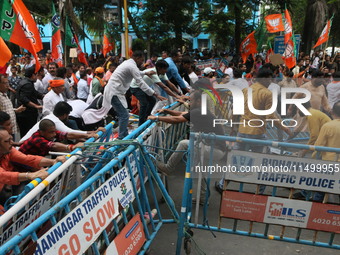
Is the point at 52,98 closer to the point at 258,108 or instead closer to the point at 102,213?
the point at 258,108

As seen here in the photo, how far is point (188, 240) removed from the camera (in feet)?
11.5

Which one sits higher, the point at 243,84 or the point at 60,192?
the point at 243,84

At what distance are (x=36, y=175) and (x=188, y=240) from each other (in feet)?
5.65

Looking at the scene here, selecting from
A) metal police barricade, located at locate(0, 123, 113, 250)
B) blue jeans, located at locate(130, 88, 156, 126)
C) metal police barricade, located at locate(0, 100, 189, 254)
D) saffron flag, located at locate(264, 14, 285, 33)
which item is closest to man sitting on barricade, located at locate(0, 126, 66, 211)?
metal police barricade, located at locate(0, 123, 113, 250)

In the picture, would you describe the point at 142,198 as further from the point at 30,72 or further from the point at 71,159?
the point at 30,72

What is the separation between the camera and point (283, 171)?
Answer: 2.99 m

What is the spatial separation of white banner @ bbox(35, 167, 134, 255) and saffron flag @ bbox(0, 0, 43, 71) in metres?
4.10

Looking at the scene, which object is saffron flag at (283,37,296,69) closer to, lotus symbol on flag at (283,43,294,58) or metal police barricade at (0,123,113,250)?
lotus symbol on flag at (283,43,294,58)

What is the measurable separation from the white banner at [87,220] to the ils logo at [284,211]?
4.44 ft

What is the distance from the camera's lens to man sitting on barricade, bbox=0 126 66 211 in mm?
3006

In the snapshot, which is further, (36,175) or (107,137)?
(107,137)

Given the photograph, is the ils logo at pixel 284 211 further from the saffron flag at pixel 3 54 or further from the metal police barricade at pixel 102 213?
the saffron flag at pixel 3 54

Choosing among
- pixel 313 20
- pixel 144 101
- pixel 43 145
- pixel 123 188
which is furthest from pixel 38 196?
pixel 313 20

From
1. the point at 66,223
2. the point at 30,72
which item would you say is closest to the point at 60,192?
the point at 66,223
